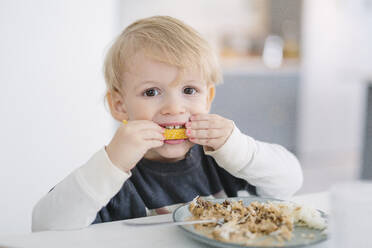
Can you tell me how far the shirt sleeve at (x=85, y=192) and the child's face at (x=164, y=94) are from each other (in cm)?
22

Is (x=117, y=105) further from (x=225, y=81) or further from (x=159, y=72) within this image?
(x=225, y=81)

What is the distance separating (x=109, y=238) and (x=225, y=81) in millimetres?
3469

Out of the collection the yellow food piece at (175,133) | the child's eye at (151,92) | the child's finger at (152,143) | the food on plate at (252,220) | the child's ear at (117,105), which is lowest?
the food on plate at (252,220)

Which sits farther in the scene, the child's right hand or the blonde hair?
the blonde hair

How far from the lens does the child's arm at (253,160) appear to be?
0.98 m

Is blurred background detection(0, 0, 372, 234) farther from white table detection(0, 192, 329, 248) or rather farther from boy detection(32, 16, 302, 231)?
white table detection(0, 192, 329, 248)

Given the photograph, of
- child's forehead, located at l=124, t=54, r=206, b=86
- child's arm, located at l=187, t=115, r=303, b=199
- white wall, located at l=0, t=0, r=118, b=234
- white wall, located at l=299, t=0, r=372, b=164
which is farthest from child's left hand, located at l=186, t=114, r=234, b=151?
white wall, located at l=299, t=0, r=372, b=164

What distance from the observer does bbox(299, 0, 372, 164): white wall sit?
4.57 metres

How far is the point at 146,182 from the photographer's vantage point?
1.12 m

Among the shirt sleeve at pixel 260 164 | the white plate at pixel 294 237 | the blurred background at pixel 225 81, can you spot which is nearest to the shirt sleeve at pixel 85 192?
the white plate at pixel 294 237

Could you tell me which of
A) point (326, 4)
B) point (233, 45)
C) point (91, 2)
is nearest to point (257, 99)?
point (233, 45)

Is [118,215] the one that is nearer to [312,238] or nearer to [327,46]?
[312,238]

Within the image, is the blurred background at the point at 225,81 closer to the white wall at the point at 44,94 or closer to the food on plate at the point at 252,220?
the white wall at the point at 44,94

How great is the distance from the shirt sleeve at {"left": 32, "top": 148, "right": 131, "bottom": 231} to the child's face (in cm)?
22
